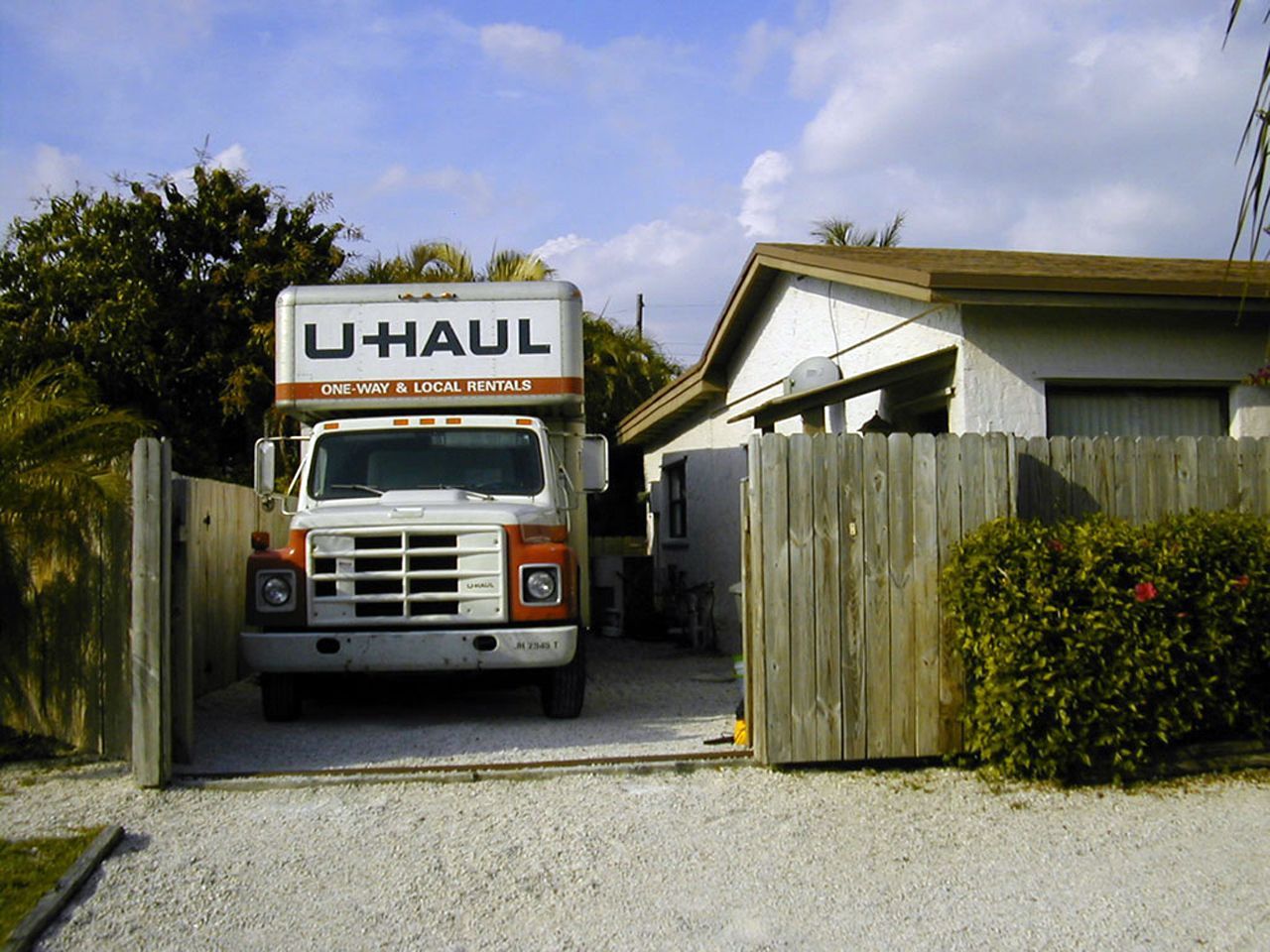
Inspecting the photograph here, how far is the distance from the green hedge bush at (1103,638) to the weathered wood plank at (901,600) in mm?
272

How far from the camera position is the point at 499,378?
31.8ft

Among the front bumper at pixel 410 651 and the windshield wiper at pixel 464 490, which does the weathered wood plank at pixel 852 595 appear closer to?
the front bumper at pixel 410 651

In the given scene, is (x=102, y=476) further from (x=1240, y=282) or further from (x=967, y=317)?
(x=1240, y=282)

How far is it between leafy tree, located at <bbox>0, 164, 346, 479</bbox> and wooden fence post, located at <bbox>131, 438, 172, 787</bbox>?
1078 cm

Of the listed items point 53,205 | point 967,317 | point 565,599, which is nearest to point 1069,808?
point 565,599

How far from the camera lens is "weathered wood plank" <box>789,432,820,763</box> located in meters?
6.89

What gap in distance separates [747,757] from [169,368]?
521 inches

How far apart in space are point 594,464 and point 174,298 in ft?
35.1

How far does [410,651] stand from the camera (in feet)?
26.8

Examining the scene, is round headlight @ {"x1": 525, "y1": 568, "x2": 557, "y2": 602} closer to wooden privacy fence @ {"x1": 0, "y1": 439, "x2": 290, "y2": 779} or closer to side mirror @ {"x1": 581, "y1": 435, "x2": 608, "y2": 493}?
side mirror @ {"x1": 581, "y1": 435, "x2": 608, "y2": 493}

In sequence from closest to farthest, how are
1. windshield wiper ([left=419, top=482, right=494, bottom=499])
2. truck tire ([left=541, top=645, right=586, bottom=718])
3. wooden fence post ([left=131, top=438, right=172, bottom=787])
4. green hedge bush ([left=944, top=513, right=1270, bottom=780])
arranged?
green hedge bush ([left=944, top=513, right=1270, bottom=780])
wooden fence post ([left=131, top=438, right=172, bottom=787])
truck tire ([left=541, top=645, right=586, bottom=718])
windshield wiper ([left=419, top=482, right=494, bottom=499])

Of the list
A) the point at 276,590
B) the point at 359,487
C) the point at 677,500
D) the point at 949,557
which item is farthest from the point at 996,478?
the point at 677,500

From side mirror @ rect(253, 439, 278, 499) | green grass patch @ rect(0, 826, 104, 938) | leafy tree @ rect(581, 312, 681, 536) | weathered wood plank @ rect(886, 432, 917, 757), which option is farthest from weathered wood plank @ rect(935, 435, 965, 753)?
leafy tree @ rect(581, 312, 681, 536)

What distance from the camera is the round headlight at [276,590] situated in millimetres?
8320
